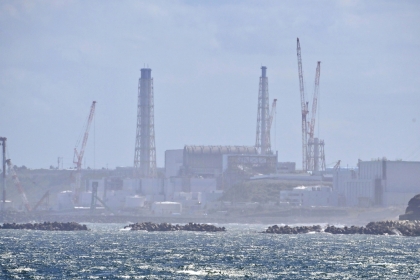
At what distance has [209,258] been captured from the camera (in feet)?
305

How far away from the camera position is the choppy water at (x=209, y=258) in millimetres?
78188

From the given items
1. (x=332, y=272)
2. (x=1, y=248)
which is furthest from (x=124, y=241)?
(x=332, y=272)

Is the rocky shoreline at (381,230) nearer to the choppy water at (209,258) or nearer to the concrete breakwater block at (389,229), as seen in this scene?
the concrete breakwater block at (389,229)

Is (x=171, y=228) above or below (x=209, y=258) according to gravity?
above

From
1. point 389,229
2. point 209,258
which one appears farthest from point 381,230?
point 209,258

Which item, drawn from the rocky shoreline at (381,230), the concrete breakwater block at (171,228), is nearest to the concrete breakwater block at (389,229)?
the rocky shoreline at (381,230)

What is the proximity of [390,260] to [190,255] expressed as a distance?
18641 millimetres

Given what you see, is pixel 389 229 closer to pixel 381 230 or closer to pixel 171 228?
pixel 381 230

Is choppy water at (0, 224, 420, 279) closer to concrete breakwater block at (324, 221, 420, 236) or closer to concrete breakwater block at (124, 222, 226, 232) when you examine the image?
concrete breakwater block at (324, 221, 420, 236)

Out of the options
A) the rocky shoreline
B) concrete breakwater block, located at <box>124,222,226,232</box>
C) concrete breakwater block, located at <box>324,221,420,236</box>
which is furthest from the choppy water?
concrete breakwater block, located at <box>124,222,226,232</box>

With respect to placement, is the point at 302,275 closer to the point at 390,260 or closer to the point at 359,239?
the point at 390,260

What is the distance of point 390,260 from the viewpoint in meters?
91.0

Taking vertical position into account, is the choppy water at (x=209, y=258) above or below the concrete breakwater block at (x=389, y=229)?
below

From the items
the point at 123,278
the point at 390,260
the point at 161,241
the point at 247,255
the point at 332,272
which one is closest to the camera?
the point at 123,278
